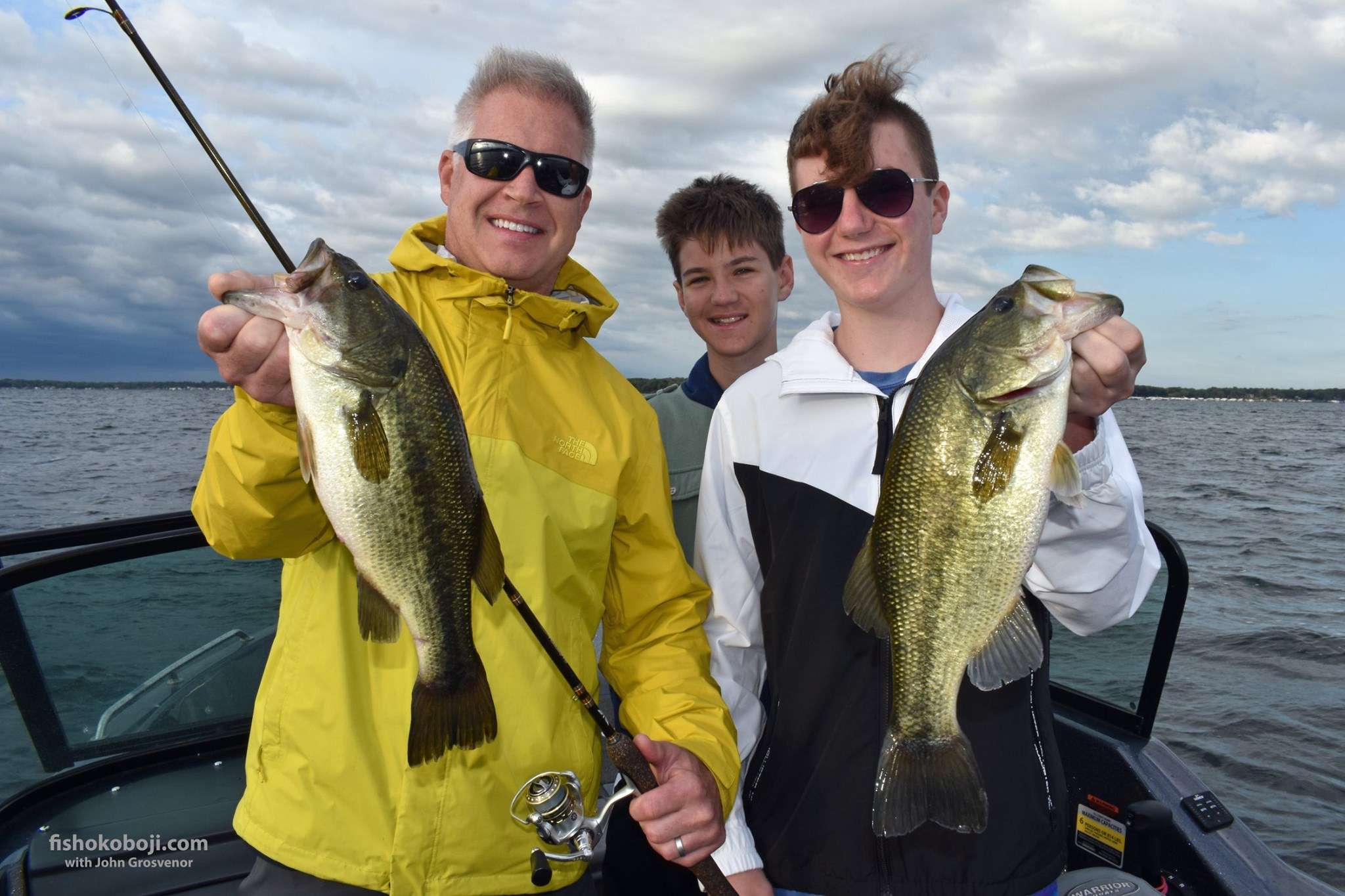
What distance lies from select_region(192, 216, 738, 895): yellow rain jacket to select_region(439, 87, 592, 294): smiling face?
17cm

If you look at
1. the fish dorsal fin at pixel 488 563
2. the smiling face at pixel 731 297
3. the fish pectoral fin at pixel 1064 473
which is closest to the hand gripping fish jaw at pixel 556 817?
the fish dorsal fin at pixel 488 563

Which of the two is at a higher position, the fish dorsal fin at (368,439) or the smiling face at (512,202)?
the smiling face at (512,202)

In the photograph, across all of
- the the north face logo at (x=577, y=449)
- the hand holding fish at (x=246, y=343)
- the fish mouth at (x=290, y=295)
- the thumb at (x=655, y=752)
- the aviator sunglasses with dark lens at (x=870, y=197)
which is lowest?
the thumb at (x=655, y=752)

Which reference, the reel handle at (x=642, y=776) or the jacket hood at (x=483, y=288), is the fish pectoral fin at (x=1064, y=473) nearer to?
the reel handle at (x=642, y=776)

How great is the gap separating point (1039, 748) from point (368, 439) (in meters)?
2.11

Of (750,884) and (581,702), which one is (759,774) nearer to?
(750,884)

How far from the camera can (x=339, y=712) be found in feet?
7.78

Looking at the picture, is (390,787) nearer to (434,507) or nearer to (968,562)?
(434,507)

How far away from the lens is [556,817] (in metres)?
2.43

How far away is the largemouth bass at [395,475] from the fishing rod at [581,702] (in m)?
0.27

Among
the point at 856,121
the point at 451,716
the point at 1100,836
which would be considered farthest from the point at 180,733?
the point at 1100,836

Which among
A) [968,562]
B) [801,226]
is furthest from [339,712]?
[801,226]

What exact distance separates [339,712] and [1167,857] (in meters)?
3.41

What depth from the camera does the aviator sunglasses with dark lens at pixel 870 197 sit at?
2.90 m
